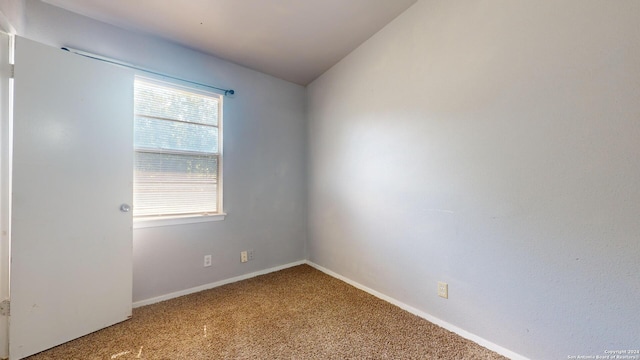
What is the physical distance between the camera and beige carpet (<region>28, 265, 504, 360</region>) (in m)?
1.54

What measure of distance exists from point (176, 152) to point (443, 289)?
264 cm

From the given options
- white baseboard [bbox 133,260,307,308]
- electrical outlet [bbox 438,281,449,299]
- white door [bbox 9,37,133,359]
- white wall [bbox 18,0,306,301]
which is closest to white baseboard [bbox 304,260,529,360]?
electrical outlet [bbox 438,281,449,299]

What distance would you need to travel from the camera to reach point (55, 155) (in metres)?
1.62

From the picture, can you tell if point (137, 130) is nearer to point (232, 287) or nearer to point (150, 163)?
point (150, 163)

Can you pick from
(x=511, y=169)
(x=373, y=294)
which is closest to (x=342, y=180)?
(x=373, y=294)

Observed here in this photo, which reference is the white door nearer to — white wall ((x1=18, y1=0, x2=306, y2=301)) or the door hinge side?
the door hinge side

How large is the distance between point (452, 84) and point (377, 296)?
1.94 meters

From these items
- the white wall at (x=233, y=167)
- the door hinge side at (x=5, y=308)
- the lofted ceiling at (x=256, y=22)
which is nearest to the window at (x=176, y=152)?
the white wall at (x=233, y=167)

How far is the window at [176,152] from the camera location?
2.19 metres

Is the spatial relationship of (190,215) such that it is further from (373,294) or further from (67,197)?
(373,294)

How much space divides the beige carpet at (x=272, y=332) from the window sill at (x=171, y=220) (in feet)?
2.33

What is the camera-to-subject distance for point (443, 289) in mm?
1812

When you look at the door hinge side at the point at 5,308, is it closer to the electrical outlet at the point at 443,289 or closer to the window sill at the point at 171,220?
the window sill at the point at 171,220

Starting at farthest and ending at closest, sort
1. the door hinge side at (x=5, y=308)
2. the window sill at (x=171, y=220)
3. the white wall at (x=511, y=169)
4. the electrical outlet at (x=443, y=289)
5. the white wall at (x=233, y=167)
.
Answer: the window sill at (x=171, y=220) → the white wall at (x=233, y=167) → the electrical outlet at (x=443, y=289) → the door hinge side at (x=5, y=308) → the white wall at (x=511, y=169)
